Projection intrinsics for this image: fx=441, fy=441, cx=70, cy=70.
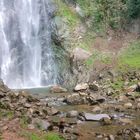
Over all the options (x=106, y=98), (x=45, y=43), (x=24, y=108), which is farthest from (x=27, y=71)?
(x=24, y=108)

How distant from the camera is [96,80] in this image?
121 ft

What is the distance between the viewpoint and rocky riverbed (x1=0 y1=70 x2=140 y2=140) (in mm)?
19469

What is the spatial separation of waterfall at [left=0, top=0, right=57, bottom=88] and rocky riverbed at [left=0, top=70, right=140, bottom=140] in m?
7.13

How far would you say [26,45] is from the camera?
4247cm

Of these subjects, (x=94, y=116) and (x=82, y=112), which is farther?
(x=82, y=112)

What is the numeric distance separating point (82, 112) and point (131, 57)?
16436 mm

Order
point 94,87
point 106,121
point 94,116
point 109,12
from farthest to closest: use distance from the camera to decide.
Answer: point 109,12
point 94,87
point 94,116
point 106,121

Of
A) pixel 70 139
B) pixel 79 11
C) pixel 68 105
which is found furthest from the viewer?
pixel 79 11

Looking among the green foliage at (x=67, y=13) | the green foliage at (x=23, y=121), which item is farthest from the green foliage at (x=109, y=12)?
the green foliage at (x=23, y=121)

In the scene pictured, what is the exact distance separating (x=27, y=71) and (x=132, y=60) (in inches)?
394

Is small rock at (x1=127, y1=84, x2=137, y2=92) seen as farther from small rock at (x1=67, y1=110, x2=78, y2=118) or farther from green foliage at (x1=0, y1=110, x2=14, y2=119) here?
green foliage at (x1=0, y1=110, x2=14, y2=119)

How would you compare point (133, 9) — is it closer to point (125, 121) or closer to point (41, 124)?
point (125, 121)

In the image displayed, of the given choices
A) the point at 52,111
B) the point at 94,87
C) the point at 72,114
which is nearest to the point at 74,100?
the point at 94,87

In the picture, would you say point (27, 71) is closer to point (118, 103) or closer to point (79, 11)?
point (79, 11)
